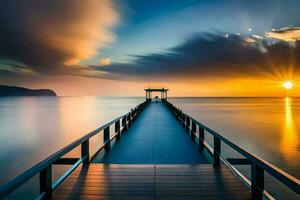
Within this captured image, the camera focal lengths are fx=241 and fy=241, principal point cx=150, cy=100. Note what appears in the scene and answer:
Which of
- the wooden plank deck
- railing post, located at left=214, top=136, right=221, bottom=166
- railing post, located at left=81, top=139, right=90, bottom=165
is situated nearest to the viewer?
the wooden plank deck

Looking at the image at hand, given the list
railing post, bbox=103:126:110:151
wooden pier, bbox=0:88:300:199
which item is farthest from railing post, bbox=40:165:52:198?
railing post, bbox=103:126:110:151

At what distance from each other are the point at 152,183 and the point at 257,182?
1.77 metres

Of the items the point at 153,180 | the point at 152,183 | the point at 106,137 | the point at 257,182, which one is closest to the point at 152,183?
the point at 152,183

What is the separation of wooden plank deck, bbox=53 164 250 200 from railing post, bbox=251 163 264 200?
311mm

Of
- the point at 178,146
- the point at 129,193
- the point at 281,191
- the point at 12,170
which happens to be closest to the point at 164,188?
the point at 129,193

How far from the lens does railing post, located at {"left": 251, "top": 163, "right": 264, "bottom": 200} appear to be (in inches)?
125

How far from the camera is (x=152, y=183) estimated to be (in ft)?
14.0

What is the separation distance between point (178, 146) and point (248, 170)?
4730 millimetres

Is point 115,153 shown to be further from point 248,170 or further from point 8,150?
point 8,150

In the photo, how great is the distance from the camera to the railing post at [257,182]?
3174mm

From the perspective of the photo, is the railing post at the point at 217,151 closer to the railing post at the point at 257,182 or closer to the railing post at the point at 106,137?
the railing post at the point at 257,182

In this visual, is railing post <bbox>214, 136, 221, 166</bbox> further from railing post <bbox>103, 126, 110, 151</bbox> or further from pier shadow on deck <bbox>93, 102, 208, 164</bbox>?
railing post <bbox>103, 126, 110, 151</bbox>

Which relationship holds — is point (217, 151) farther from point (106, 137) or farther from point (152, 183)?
point (106, 137)

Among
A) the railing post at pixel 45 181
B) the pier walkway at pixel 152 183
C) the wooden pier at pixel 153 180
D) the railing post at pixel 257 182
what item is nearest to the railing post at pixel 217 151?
the wooden pier at pixel 153 180
